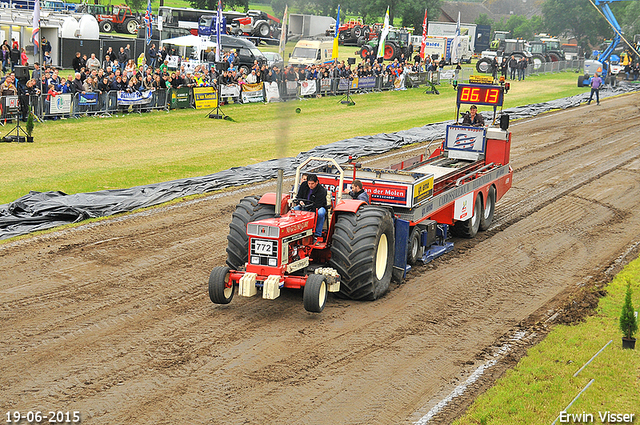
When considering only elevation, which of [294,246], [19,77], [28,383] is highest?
[19,77]

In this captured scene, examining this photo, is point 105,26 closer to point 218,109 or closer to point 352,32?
point 352,32

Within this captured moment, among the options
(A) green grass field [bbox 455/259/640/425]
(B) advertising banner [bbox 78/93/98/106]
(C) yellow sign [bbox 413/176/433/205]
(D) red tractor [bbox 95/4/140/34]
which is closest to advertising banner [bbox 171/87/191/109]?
(B) advertising banner [bbox 78/93/98/106]

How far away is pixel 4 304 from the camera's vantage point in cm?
1041

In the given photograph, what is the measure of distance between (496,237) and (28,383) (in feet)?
33.8

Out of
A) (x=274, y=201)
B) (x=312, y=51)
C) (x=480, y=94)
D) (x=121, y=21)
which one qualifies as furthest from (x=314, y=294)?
(x=121, y=21)

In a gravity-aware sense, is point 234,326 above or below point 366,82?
below

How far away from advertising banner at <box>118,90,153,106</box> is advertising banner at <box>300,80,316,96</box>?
9006 millimetres

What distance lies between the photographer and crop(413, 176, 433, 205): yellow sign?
12.3 metres

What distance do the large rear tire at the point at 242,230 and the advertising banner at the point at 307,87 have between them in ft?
83.0

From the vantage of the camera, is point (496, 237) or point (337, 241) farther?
point (496, 237)

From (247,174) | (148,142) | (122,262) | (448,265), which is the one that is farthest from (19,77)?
(448,265)

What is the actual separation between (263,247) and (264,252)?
0.07 meters

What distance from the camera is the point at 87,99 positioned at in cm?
2673

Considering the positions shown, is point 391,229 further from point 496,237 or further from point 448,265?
point 496,237
